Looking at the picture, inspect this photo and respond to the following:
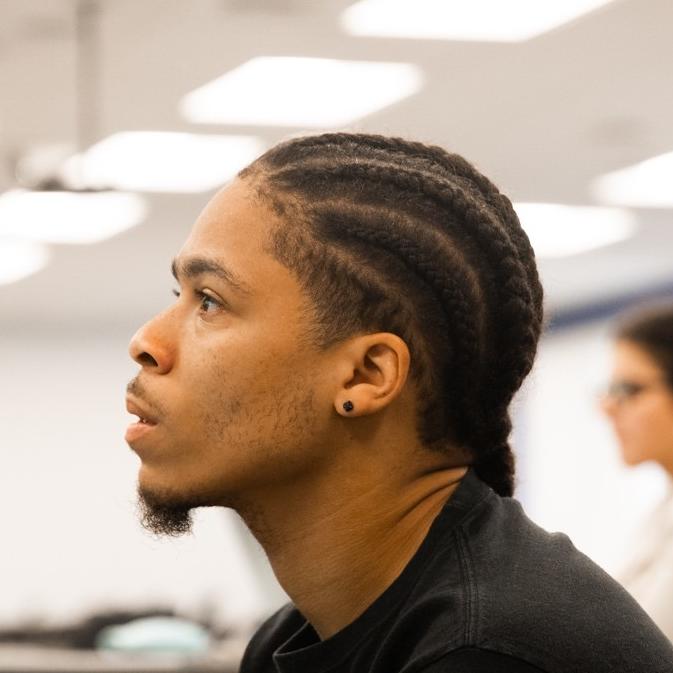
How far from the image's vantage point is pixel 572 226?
9.59 m

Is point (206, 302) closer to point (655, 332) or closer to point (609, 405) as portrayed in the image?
point (655, 332)

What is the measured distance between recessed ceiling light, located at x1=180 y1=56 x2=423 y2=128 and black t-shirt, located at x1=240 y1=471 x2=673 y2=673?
Answer: 4734mm

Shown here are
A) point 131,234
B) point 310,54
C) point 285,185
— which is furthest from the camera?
point 131,234

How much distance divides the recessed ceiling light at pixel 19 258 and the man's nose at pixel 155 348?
26.5ft

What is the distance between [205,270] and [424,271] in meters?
0.25

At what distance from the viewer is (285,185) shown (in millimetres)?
1614

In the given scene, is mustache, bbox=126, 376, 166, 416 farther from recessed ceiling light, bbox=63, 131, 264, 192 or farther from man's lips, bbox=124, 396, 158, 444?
recessed ceiling light, bbox=63, 131, 264, 192

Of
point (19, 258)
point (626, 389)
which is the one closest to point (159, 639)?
point (626, 389)

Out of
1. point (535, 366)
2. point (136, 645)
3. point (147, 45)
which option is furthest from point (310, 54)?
point (535, 366)

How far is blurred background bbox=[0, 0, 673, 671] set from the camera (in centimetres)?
579

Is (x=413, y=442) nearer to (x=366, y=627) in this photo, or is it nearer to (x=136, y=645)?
(x=366, y=627)

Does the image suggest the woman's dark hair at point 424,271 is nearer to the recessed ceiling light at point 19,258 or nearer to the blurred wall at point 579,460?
the recessed ceiling light at point 19,258

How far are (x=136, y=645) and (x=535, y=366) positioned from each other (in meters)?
3.73

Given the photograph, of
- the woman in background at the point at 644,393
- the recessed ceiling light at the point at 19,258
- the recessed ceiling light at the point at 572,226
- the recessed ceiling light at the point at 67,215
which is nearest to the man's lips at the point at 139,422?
the woman in background at the point at 644,393
